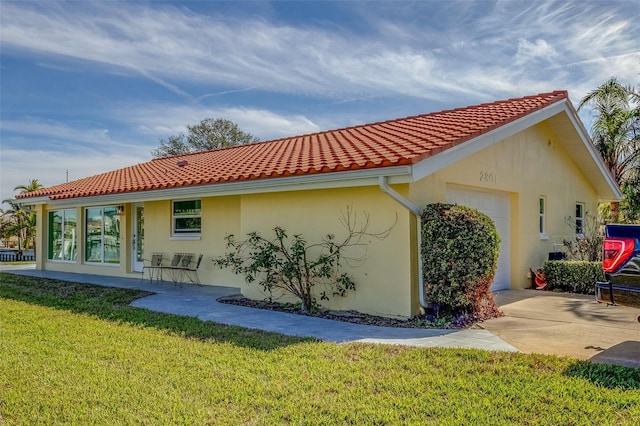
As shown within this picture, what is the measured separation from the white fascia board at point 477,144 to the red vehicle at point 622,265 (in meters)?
3.10

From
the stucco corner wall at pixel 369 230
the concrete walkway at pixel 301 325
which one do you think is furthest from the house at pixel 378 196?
the concrete walkway at pixel 301 325

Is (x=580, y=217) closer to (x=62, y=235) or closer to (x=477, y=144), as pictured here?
(x=477, y=144)

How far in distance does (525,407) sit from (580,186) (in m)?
13.8

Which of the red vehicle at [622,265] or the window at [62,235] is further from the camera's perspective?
the window at [62,235]

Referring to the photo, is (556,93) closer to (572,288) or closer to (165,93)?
(572,288)

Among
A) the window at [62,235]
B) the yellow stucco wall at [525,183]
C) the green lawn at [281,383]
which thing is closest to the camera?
the green lawn at [281,383]

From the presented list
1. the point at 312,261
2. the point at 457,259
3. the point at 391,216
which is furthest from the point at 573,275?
the point at 312,261

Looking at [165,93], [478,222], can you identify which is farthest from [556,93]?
[165,93]

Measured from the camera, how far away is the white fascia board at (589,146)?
43.3ft

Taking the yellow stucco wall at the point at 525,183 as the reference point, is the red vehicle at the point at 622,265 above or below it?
below

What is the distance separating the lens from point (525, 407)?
441 centimetres

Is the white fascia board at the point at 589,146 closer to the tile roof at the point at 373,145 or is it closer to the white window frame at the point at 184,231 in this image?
the tile roof at the point at 373,145

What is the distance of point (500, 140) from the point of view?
10.6 meters

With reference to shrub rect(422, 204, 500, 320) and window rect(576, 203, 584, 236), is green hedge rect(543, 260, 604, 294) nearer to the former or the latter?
window rect(576, 203, 584, 236)
